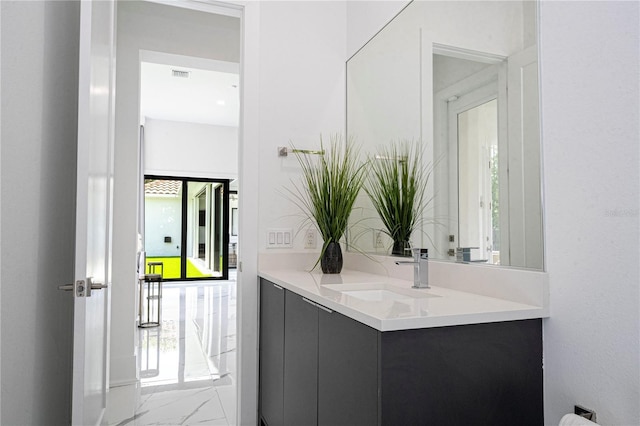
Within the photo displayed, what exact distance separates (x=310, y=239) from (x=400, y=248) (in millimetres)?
632

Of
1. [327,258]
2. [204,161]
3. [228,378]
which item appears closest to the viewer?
[327,258]

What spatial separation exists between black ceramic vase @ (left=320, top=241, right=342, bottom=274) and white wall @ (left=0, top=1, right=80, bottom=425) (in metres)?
1.18

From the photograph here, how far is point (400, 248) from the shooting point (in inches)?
80.4

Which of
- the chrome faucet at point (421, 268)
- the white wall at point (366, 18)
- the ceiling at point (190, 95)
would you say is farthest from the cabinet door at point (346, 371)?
the ceiling at point (190, 95)

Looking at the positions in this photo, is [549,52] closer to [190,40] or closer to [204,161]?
[190,40]

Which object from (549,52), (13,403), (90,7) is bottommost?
(13,403)

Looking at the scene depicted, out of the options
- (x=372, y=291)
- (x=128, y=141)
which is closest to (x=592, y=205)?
(x=372, y=291)

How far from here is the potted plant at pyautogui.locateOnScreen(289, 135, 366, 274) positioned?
7.33ft

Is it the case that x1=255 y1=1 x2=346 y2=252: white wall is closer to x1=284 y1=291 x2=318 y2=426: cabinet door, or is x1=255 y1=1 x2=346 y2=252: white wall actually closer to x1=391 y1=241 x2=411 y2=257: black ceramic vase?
x1=391 y1=241 x2=411 y2=257: black ceramic vase

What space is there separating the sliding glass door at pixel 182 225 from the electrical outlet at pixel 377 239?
6.45 metres

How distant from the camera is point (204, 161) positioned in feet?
25.3

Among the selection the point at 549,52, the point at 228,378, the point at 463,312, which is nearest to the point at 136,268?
the point at 228,378

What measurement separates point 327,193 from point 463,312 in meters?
1.20

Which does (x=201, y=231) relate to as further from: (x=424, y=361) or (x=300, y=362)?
(x=424, y=361)
